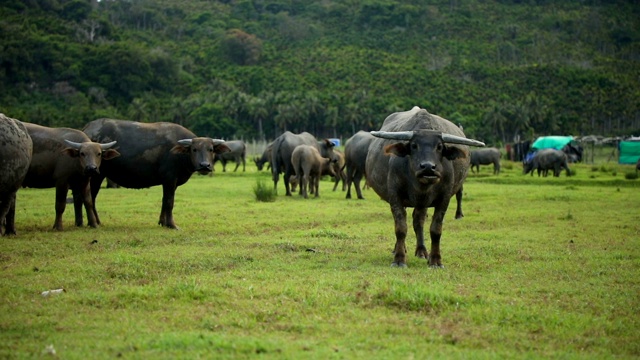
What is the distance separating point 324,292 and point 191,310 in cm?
154

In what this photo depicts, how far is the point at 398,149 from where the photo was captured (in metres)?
9.52

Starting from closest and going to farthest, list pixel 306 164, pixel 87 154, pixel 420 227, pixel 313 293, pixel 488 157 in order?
pixel 313 293
pixel 420 227
pixel 87 154
pixel 306 164
pixel 488 157

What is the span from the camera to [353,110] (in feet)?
293

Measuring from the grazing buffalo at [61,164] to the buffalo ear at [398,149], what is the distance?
6566 mm

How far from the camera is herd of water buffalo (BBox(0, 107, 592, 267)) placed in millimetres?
9547

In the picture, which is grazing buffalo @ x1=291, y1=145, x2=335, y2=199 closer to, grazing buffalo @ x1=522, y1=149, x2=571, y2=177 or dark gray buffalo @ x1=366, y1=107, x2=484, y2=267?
dark gray buffalo @ x1=366, y1=107, x2=484, y2=267

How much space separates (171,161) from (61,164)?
2299 millimetres

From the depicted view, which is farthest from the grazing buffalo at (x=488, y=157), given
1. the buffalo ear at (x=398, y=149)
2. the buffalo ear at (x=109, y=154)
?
the buffalo ear at (x=398, y=149)

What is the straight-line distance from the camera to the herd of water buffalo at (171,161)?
9547 mm

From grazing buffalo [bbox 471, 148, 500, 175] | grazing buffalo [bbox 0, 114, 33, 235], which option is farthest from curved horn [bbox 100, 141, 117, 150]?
grazing buffalo [bbox 471, 148, 500, 175]

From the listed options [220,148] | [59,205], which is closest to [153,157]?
[220,148]

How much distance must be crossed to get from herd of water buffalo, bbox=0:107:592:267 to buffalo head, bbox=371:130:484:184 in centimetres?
1

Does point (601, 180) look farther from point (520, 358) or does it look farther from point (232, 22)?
point (232, 22)

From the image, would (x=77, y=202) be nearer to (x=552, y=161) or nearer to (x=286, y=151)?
(x=286, y=151)
